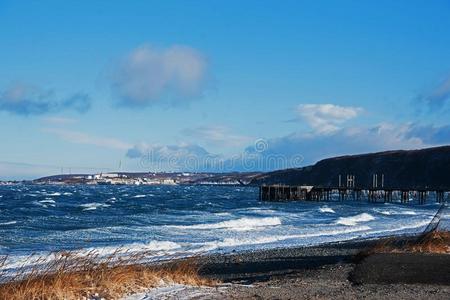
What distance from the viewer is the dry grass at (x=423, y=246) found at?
17594 millimetres

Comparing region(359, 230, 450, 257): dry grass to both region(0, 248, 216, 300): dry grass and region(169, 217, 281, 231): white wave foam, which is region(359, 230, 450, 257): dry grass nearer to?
region(0, 248, 216, 300): dry grass

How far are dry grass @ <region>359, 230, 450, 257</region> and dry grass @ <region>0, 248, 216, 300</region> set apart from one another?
7.26 metres

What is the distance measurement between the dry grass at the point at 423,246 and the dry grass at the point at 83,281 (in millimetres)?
7256

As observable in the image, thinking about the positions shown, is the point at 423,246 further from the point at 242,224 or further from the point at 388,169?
the point at 388,169

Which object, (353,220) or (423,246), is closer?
(423,246)

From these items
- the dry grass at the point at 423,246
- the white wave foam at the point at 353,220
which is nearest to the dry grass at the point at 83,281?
the dry grass at the point at 423,246

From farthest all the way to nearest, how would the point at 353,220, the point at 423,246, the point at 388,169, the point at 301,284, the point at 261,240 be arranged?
the point at 388,169 → the point at 353,220 → the point at 261,240 → the point at 423,246 → the point at 301,284

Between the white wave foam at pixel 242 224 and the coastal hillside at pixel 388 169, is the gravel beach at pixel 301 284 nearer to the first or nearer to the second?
the white wave foam at pixel 242 224

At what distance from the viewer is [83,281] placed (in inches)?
376

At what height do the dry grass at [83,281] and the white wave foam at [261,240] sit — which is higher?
the dry grass at [83,281]

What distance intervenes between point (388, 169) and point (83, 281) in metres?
164

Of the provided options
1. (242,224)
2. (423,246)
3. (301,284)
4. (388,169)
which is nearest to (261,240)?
(242,224)

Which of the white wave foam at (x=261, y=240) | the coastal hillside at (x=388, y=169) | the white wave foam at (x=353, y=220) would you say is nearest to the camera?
the white wave foam at (x=261, y=240)

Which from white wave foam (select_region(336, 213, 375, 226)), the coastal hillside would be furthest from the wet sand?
the coastal hillside
